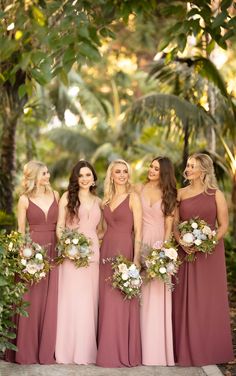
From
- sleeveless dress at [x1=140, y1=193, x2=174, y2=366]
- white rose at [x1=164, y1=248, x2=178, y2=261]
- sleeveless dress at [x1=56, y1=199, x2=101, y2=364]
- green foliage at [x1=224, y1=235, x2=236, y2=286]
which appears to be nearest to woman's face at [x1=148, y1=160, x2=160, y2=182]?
sleeveless dress at [x1=140, y1=193, x2=174, y2=366]

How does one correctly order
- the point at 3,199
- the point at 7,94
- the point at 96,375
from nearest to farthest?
the point at 96,375
the point at 7,94
the point at 3,199

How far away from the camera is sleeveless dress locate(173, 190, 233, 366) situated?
23.4 feet

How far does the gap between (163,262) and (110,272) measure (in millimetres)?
663

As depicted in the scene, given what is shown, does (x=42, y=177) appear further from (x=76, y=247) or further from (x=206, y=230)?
(x=206, y=230)

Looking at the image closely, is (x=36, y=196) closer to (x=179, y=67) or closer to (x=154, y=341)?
(x=154, y=341)

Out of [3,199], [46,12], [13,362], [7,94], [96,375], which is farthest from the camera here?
[3,199]

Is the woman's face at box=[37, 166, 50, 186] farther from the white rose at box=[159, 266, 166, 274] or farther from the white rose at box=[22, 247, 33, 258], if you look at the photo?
the white rose at box=[159, 266, 166, 274]

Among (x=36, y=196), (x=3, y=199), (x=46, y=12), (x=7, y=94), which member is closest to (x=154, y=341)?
(x=36, y=196)

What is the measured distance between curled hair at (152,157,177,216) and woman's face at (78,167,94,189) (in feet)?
2.64

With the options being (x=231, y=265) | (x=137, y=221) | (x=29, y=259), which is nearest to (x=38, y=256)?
(x=29, y=259)

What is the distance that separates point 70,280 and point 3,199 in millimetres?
5959

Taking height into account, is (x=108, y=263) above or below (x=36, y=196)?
below

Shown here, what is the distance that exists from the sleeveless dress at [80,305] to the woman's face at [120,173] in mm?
457

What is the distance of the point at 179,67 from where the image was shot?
39.3 ft
